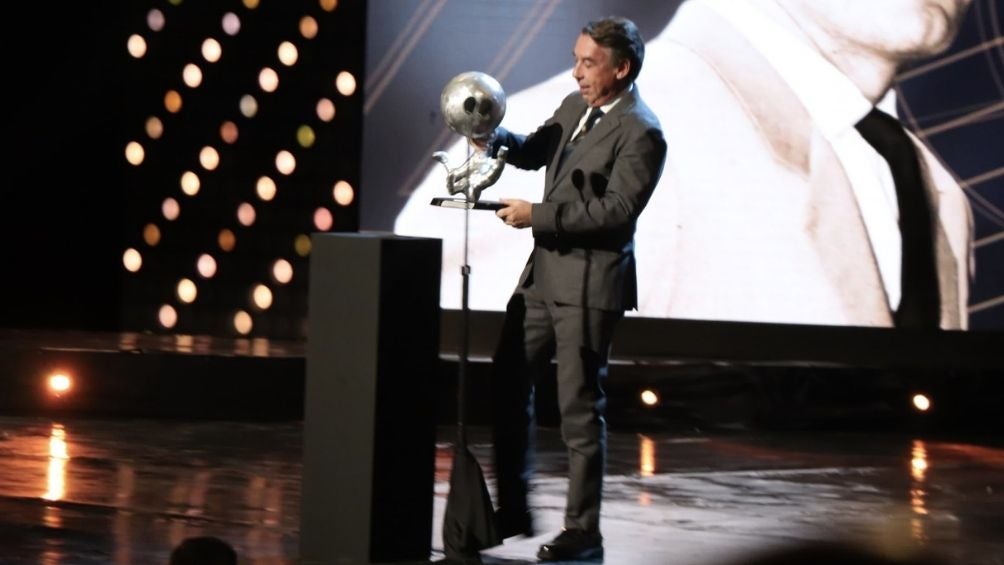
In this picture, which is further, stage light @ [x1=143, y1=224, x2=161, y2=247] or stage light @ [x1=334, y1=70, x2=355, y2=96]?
stage light @ [x1=143, y1=224, x2=161, y2=247]

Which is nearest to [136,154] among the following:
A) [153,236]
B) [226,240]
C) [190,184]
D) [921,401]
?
[190,184]

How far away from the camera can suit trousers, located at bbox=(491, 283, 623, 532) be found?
15.1 feet

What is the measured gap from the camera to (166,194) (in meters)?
8.59

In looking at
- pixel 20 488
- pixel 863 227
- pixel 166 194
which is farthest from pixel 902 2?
pixel 20 488

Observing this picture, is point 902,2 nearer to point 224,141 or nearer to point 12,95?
point 224,141

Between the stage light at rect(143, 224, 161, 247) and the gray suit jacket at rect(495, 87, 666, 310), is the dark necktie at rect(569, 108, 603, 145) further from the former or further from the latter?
the stage light at rect(143, 224, 161, 247)

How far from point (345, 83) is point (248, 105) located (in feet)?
1.73

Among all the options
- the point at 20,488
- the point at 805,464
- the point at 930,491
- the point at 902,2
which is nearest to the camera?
the point at 20,488

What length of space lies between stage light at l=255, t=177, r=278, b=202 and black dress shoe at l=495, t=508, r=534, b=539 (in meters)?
4.09

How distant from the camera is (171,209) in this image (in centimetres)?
857

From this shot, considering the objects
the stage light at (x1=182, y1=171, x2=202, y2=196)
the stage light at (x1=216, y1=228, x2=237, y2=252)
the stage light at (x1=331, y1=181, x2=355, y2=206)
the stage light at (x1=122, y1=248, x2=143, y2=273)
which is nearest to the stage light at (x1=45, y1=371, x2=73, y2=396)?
the stage light at (x1=122, y1=248, x2=143, y2=273)

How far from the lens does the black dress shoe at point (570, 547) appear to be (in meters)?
4.61

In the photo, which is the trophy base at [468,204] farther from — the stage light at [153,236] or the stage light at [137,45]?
the stage light at [137,45]

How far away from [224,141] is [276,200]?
418 millimetres
